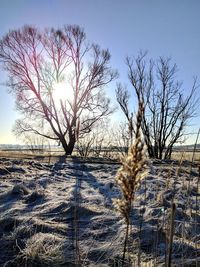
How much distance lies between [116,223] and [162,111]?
15.1 meters

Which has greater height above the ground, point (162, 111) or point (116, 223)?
point (162, 111)

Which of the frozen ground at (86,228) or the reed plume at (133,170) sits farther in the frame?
the frozen ground at (86,228)

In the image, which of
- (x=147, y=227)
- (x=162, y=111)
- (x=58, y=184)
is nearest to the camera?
(x=147, y=227)

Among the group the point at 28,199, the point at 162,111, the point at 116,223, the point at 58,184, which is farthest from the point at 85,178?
the point at 162,111

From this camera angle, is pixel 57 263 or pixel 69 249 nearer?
pixel 57 263

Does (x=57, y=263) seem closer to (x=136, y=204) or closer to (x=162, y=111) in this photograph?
(x=136, y=204)

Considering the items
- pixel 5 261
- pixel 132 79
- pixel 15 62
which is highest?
pixel 15 62

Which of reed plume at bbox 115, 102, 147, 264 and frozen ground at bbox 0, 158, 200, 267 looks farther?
frozen ground at bbox 0, 158, 200, 267

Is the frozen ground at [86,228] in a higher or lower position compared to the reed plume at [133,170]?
lower

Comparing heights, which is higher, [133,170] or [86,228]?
[133,170]

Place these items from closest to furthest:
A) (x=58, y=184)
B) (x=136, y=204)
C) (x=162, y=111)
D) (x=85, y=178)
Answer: (x=136, y=204) → (x=58, y=184) → (x=85, y=178) → (x=162, y=111)

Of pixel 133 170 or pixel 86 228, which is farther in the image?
pixel 86 228

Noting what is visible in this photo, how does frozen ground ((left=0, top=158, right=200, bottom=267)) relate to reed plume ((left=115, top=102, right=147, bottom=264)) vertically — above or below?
below

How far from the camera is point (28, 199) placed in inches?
171
